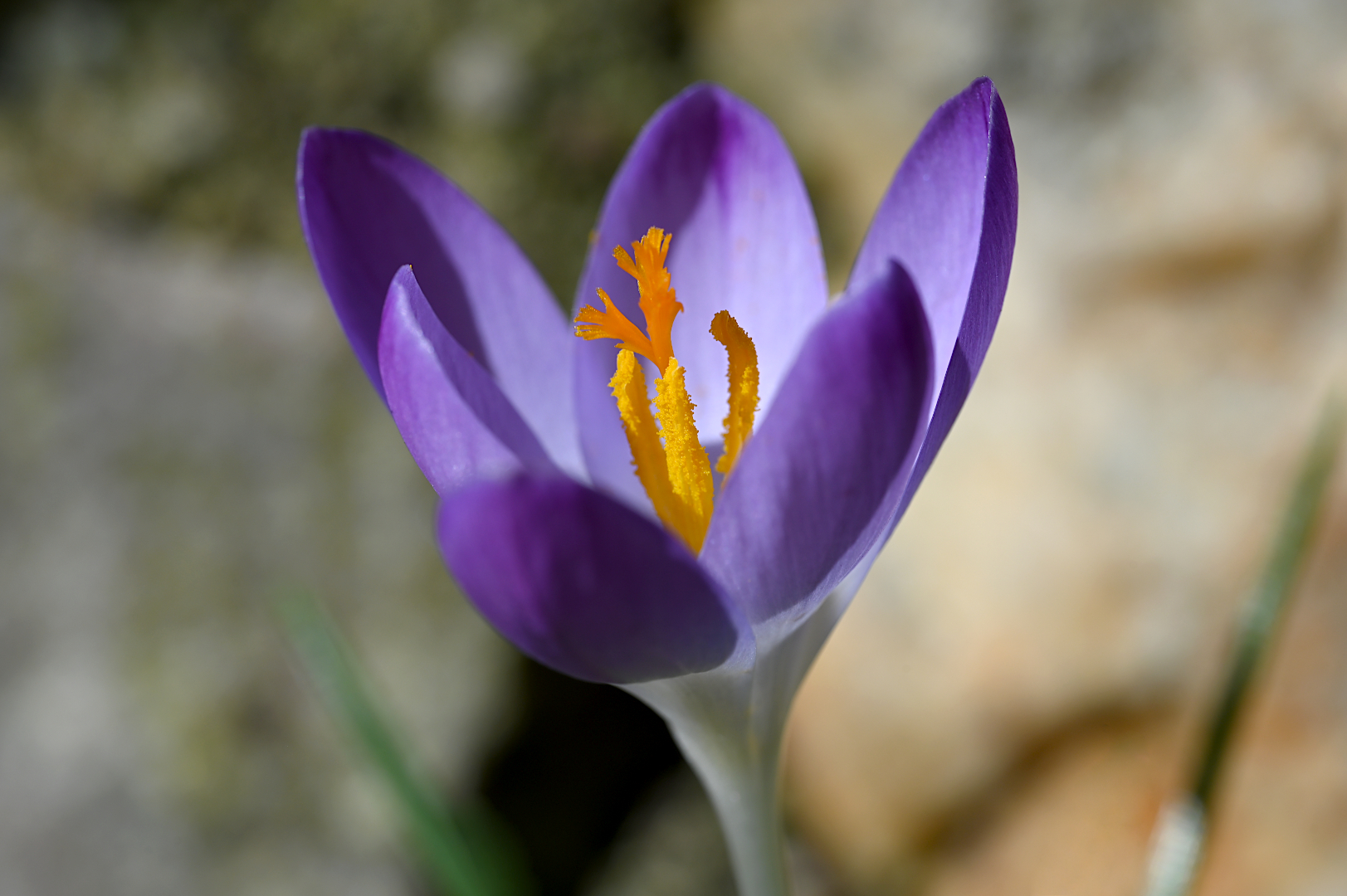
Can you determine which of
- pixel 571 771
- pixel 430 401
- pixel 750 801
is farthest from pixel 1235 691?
pixel 571 771

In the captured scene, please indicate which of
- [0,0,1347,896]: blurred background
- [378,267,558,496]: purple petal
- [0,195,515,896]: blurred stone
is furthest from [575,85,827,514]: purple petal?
[0,195,515,896]: blurred stone

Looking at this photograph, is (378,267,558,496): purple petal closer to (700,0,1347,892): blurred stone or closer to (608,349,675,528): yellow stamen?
(608,349,675,528): yellow stamen

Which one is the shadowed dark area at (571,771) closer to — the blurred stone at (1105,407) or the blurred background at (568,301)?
the blurred background at (568,301)

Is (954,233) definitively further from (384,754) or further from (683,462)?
(384,754)

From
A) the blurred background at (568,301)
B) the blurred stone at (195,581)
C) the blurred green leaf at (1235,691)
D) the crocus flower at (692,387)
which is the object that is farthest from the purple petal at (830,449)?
the blurred stone at (195,581)

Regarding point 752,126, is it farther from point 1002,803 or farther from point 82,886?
point 82,886

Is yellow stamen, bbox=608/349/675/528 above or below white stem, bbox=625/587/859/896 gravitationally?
above
